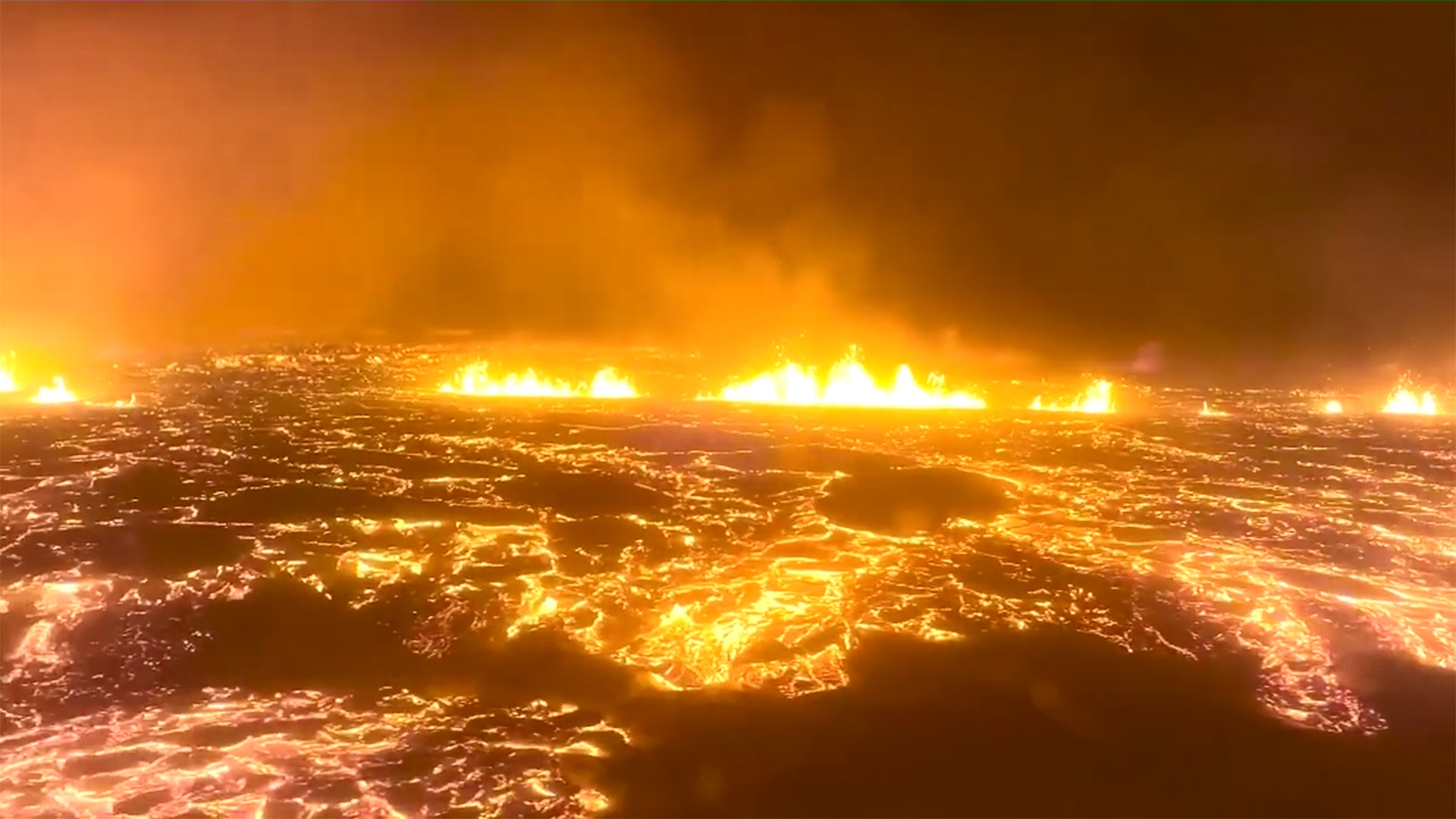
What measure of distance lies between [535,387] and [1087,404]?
98.2ft

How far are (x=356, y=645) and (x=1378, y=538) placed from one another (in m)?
22.9

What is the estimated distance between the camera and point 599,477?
28547mm

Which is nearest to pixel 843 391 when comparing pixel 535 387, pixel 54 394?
pixel 535 387

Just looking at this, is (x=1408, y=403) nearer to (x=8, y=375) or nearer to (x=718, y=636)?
(x=718, y=636)

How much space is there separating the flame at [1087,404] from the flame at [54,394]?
46.3 metres

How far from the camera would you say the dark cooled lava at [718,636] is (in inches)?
466

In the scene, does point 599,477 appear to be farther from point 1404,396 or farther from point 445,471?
point 1404,396

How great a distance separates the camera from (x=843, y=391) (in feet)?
170

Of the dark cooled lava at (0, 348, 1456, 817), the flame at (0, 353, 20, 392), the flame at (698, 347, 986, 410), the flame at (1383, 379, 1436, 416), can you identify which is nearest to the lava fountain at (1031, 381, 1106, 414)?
the flame at (698, 347, 986, 410)

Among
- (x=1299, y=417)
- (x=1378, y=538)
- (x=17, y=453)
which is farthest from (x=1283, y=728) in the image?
(x=1299, y=417)

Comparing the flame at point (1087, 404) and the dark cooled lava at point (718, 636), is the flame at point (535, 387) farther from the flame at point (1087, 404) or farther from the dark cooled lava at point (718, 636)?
the flame at point (1087, 404)

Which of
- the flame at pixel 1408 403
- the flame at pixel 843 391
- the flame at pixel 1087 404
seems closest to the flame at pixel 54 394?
the flame at pixel 843 391

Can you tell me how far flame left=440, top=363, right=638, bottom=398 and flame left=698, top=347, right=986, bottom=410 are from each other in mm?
6122

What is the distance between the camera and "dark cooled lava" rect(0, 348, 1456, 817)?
38.8ft
